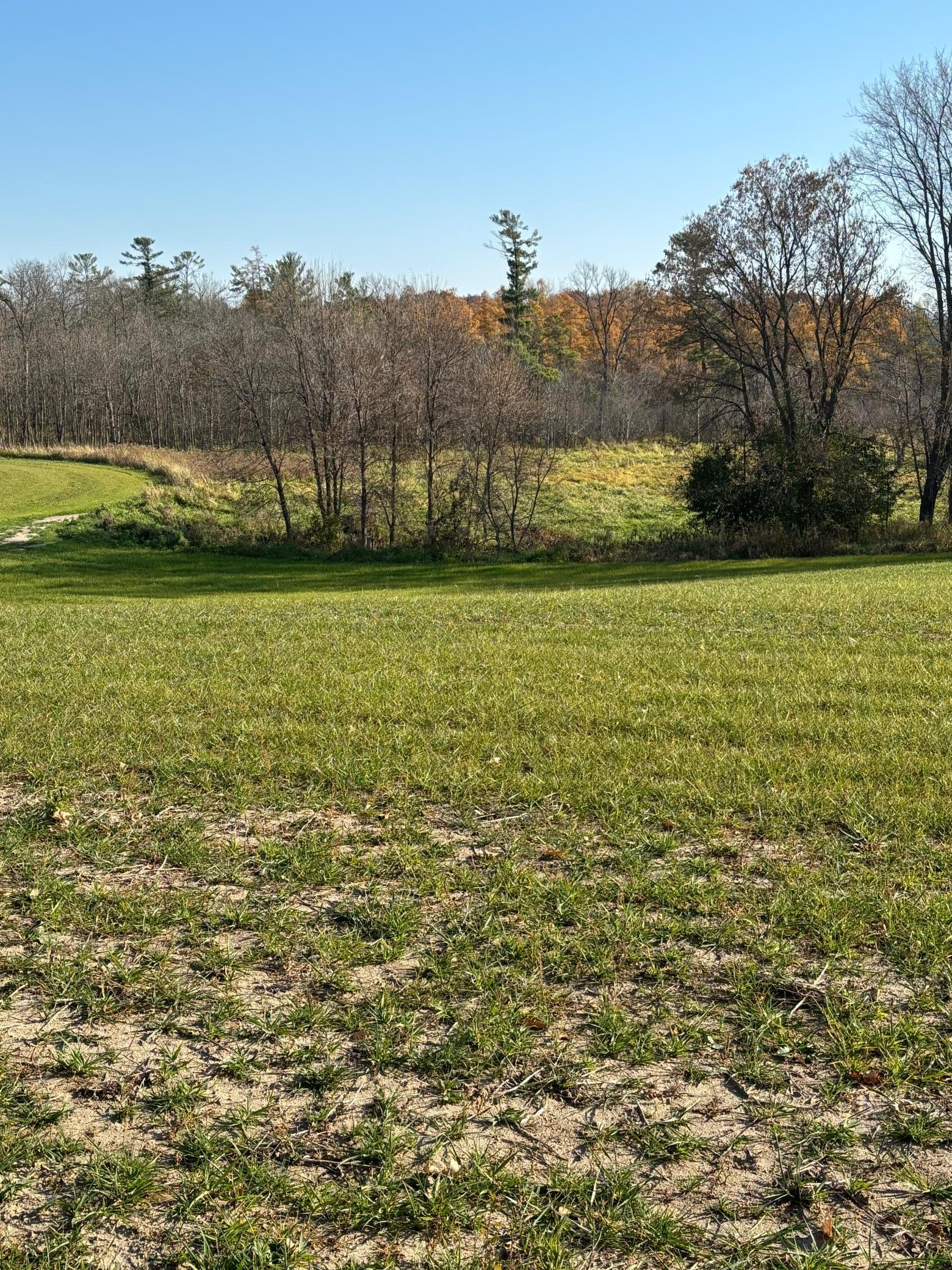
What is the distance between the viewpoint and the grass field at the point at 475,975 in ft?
7.31

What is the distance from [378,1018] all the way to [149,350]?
187ft

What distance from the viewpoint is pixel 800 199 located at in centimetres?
2886

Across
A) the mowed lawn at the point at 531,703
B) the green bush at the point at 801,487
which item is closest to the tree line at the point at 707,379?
the green bush at the point at 801,487

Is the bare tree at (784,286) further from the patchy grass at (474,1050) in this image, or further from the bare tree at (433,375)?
the patchy grass at (474,1050)

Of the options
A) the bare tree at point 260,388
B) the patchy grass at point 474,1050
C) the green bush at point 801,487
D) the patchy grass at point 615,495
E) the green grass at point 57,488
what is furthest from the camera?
the patchy grass at point 615,495

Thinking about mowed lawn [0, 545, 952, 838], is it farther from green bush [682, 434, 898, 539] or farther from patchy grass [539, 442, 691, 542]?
patchy grass [539, 442, 691, 542]

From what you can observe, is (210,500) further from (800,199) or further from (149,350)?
(149,350)

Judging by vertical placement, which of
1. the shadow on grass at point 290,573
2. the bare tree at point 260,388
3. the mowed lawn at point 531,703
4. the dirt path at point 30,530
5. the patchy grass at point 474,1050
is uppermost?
the bare tree at point 260,388

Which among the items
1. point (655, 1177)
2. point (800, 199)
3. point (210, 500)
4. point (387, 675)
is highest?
point (800, 199)

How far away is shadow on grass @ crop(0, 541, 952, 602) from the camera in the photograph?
1959 centimetres

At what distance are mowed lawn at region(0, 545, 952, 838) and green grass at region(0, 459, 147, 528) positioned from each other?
58.5 ft

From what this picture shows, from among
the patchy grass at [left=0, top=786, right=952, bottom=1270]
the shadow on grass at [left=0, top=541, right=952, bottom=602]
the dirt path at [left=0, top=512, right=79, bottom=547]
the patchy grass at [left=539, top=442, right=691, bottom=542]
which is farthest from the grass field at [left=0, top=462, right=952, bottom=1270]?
the patchy grass at [left=539, top=442, right=691, bottom=542]

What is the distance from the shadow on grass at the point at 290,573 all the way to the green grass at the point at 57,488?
12.6 feet

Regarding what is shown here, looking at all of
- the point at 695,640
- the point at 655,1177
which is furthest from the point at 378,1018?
the point at 695,640
